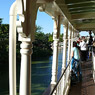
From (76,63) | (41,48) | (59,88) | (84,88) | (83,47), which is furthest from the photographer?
(41,48)

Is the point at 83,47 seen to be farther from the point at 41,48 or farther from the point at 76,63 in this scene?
the point at 41,48

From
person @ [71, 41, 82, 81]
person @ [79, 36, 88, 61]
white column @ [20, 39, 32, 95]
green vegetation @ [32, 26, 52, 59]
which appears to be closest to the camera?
white column @ [20, 39, 32, 95]

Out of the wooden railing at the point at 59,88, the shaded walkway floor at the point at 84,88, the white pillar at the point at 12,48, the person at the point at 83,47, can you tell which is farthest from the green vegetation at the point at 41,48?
the white pillar at the point at 12,48

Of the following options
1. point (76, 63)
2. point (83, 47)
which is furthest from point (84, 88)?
point (83, 47)

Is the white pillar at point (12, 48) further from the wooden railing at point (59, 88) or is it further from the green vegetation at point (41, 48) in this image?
the green vegetation at point (41, 48)

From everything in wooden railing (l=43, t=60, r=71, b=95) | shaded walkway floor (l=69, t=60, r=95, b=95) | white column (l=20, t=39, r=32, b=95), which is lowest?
shaded walkway floor (l=69, t=60, r=95, b=95)

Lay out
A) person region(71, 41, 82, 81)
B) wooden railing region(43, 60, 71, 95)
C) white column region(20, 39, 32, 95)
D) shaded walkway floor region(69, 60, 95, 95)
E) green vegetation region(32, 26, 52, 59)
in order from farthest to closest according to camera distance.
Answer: green vegetation region(32, 26, 52, 59) < person region(71, 41, 82, 81) < shaded walkway floor region(69, 60, 95, 95) < wooden railing region(43, 60, 71, 95) < white column region(20, 39, 32, 95)

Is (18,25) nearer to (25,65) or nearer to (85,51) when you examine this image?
(25,65)

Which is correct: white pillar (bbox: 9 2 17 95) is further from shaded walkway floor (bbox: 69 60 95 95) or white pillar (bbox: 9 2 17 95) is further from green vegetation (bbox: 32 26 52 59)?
green vegetation (bbox: 32 26 52 59)

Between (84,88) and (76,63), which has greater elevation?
(76,63)

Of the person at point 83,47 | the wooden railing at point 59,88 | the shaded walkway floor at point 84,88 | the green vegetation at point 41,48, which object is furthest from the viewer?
the green vegetation at point 41,48

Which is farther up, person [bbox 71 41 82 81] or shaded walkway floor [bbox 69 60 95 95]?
person [bbox 71 41 82 81]

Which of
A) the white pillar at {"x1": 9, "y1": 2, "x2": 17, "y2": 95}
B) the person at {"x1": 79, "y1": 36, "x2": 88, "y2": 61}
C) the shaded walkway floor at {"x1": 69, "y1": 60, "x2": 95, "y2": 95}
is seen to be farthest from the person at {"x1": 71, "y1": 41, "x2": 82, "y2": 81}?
the white pillar at {"x1": 9, "y1": 2, "x2": 17, "y2": 95}

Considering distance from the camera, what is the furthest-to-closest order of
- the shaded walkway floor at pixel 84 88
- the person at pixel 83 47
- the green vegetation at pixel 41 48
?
the green vegetation at pixel 41 48, the person at pixel 83 47, the shaded walkway floor at pixel 84 88
